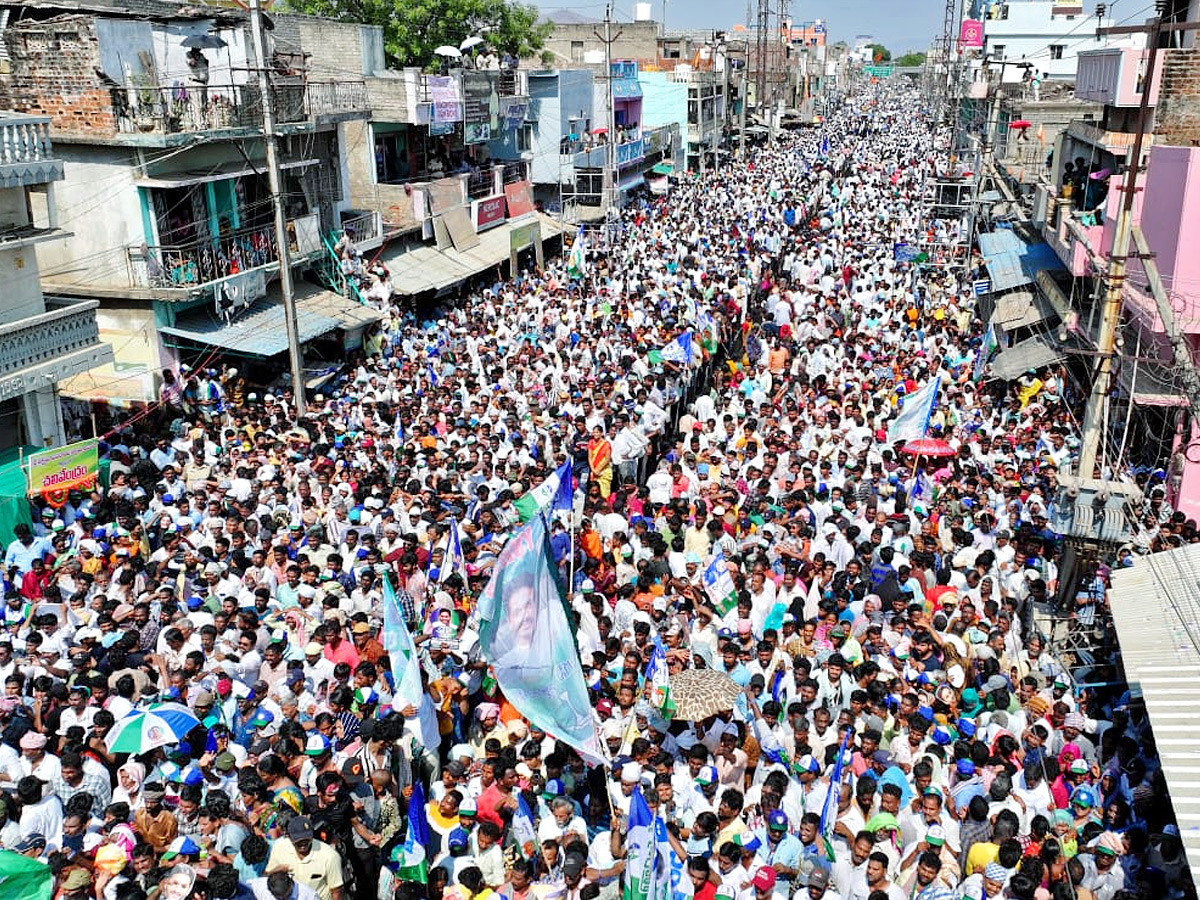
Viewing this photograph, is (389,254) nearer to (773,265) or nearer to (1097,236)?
(773,265)

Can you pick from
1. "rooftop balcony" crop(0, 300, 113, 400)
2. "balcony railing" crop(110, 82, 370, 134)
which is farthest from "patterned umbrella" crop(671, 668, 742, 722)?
"balcony railing" crop(110, 82, 370, 134)

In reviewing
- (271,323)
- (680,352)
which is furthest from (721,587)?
(271,323)

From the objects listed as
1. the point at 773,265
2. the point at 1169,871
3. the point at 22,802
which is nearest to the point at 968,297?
the point at 773,265

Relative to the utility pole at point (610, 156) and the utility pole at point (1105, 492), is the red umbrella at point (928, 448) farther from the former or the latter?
the utility pole at point (610, 156)

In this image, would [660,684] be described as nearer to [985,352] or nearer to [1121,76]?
[985,352]

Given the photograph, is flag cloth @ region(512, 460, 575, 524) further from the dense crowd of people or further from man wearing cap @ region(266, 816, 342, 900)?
man wearing cap @ region(266, 816, 342, 900)
